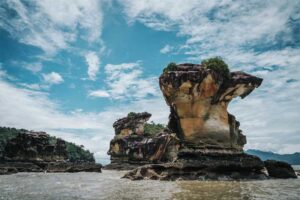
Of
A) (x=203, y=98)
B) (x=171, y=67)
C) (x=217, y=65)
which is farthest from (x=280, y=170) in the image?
(x=171, y=67)

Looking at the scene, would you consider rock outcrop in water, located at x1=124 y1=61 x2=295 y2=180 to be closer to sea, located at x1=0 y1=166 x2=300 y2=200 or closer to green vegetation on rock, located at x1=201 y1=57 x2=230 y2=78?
green vegetation on rock, located at x1=201 y1=57 x2=230 y2=78

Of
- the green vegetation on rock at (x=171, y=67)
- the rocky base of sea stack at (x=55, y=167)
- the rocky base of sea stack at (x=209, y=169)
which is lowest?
the rocky base of sea stack at (x=209, y=169)

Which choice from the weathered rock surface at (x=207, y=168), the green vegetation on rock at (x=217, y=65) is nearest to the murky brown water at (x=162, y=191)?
the weathered rock surface at (x=207, y=168)

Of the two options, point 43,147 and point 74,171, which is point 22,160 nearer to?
point 43,147

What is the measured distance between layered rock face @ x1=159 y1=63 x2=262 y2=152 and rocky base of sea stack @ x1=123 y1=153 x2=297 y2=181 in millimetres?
3090

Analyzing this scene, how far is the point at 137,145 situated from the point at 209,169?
40080 mm

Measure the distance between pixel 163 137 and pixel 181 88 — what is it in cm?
2793

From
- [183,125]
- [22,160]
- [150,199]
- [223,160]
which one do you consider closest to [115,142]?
[22,160]

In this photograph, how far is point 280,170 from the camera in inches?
1240

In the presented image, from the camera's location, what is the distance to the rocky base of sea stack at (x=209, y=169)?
94.7 ft

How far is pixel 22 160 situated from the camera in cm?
6700

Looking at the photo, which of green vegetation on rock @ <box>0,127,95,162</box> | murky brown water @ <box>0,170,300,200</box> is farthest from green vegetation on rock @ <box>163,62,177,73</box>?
green vegetation on rock @ <box>0,127,95,162</box>

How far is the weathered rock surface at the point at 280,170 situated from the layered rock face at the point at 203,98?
431 cm

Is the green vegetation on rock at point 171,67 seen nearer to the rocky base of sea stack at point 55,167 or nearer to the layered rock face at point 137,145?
the layered rock face at point 137,145
